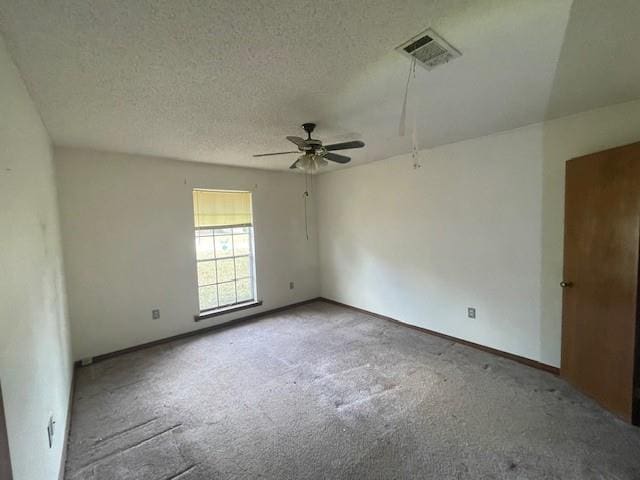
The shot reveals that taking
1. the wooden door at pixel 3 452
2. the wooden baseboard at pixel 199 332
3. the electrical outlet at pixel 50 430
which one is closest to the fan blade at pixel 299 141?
the wooden door at pixel 3 452

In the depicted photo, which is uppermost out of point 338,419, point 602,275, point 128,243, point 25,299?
point 128,243

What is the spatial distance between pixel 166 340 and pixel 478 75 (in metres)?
4.21

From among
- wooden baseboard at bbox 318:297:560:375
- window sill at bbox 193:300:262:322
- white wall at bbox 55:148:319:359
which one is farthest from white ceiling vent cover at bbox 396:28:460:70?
window sill at bbox 193:300:262:322

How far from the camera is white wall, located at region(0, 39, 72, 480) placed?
1074 millimetres

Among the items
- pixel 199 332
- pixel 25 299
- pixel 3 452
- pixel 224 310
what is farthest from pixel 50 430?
pixel 224 310

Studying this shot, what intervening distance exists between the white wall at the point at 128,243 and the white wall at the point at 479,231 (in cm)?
215

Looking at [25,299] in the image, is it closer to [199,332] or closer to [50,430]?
[50,430]

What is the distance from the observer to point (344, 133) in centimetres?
276

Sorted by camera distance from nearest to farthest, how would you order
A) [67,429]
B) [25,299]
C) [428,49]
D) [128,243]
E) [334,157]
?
[25,299]
[428,49]
[67,429]
[334,157]
[128,243]

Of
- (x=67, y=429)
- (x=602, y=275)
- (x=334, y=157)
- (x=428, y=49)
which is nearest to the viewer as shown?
(x=428, y=49)

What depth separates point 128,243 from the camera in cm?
336

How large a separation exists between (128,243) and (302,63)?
303cm

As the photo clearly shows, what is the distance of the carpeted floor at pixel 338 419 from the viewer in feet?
5.60

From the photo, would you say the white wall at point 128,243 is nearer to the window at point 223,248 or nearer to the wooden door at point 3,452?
the window at point 223,248
